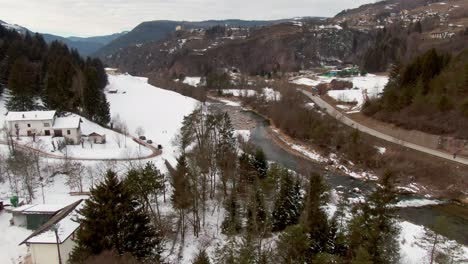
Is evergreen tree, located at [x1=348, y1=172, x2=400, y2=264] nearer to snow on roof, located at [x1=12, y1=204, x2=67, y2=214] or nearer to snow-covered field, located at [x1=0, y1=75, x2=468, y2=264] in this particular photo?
snow-covered field, located at [x1=0, y1=75, x2=468, y2=264]

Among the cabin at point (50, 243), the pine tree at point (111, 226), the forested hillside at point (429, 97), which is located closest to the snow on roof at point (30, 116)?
the cabin at point (50, 243)

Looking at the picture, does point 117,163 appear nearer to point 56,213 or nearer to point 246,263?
point 56,213

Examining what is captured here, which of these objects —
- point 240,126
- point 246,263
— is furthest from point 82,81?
point 246,263

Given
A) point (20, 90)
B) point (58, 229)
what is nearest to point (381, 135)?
point (58, 229)

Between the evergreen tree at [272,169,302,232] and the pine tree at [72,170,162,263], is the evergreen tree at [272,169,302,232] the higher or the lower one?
the lower one

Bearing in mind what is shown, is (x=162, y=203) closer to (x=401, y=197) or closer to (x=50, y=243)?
(x=50, y=243)

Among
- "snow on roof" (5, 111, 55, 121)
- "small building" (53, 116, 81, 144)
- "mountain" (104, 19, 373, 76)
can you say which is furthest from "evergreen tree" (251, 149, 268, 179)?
"mountain" (104, 19, 373, 76)
